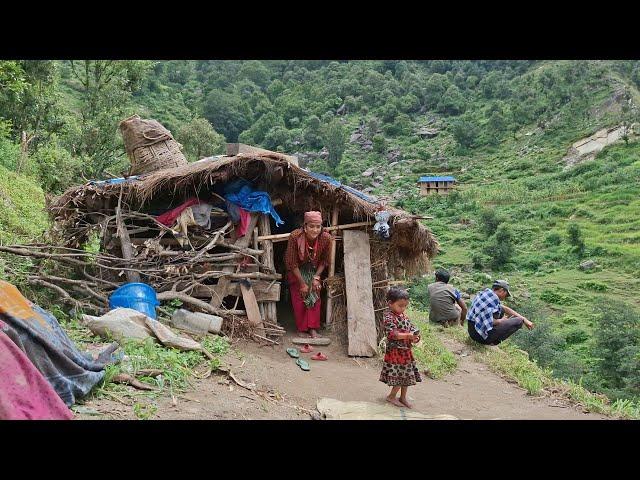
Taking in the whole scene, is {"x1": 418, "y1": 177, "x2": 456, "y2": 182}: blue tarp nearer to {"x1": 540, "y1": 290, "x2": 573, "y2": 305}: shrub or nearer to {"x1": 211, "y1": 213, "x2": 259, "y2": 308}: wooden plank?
{"x1": 540, "y1": 290, "x2": 573, "y2": 305}: shrub

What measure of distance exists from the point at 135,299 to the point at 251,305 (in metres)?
1.68

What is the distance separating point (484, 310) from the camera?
27.0 ft

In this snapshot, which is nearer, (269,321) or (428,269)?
(269,321)

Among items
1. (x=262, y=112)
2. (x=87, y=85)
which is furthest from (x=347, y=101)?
(x=87, y=85)

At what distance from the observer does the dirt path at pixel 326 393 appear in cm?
466

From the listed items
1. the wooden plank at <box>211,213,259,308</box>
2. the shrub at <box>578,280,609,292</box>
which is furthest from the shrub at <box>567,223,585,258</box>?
the wooden plank at <box>211,213,259,308</box>

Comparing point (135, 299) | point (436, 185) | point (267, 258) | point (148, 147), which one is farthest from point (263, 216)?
point (436, 185)

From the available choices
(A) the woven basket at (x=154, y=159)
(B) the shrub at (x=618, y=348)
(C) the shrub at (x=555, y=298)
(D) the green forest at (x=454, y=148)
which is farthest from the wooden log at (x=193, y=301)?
(C) the shrub at (x=555, y=298)

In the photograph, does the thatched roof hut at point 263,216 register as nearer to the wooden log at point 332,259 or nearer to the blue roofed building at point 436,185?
the wooden log at point 332,259

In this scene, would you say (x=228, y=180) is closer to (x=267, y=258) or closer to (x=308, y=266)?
(x=267, y=258)
